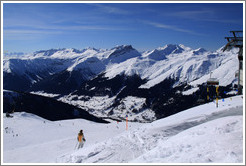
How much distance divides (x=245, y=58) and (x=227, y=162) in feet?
21.6

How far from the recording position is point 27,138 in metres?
23.5

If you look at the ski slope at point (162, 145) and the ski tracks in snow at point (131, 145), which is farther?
the ski tracks in snow at point (131, 145)

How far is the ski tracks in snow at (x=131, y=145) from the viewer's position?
48.6 feet

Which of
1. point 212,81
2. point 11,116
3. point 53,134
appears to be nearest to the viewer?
point 212,81

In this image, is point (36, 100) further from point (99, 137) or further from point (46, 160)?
point (46, 160)

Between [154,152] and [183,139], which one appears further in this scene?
[183,139]

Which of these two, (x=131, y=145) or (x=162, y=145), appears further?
(x=131, y=145)

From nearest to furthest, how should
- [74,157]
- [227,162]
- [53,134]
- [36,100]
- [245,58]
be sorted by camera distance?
1. [227,162]
2. [245,58]
3. [74,157]
4. [53,134]
5. [36,100]

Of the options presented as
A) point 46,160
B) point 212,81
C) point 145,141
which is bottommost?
point 46,160

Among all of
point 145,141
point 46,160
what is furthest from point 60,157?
point 145,141

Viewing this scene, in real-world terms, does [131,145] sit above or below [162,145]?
below

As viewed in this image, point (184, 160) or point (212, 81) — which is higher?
point (212, 81)

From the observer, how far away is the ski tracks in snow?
48.6 ft

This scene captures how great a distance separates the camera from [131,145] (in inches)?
661
